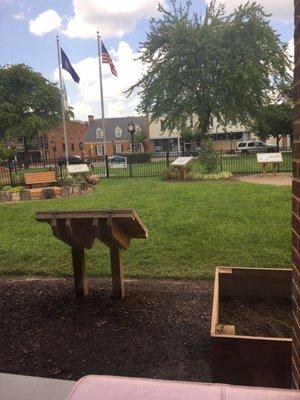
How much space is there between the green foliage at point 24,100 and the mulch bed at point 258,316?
52.7 meters

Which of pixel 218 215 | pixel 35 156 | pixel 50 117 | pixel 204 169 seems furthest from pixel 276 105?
pixel 35 156

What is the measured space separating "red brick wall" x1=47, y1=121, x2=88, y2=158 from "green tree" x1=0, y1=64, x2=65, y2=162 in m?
19.2

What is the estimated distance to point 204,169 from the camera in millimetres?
18547

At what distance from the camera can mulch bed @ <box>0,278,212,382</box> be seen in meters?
3.48

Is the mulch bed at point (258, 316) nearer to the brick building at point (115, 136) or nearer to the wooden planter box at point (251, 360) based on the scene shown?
the wooden planter box at point (251, 360)

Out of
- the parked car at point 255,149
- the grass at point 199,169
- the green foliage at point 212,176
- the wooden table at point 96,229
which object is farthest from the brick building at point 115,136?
the wooden table at point 96,229

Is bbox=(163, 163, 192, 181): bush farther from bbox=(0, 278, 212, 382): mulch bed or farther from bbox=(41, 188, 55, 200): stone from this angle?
bbox=(0, 278, 212, 382): mulch bed

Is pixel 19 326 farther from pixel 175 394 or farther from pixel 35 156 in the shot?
pixel 35 156

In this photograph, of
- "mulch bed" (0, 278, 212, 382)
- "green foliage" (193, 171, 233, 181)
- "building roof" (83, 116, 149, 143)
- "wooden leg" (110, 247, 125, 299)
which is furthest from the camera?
"building roof" (83, 116, 149, 143)

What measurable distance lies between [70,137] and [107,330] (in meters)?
77.4

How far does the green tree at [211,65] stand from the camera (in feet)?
105

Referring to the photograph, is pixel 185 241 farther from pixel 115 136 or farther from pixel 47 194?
pixel 115 136

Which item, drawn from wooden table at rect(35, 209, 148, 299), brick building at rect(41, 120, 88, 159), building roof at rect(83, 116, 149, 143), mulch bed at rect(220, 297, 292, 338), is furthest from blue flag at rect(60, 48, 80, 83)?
brick building at rect(41, 120, 88, 159)

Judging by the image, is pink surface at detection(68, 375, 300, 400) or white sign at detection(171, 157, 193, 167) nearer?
pink surface at detection(68, 375, 300, 400)
